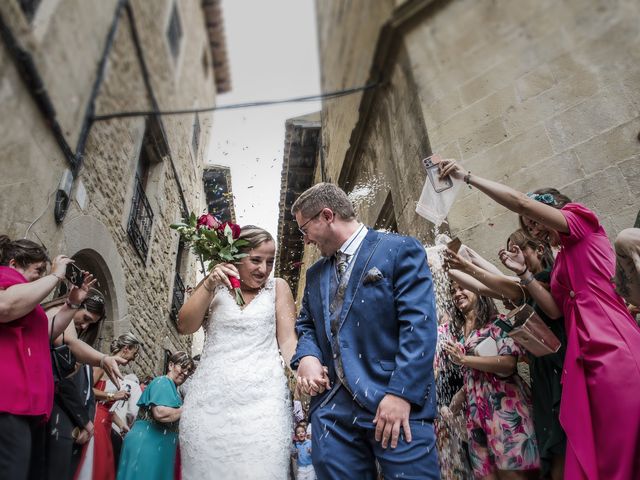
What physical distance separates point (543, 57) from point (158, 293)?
8334mm

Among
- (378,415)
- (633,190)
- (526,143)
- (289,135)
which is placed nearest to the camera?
(378,415)

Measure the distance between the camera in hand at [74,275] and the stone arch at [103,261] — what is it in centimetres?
292

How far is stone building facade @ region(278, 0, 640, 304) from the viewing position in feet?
13.1

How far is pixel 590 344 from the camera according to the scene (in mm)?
2061

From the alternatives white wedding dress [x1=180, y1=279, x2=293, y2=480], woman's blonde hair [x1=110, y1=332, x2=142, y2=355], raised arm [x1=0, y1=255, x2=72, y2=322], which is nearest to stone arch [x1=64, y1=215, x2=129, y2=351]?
woman's blonde hair [x1=110, y1=332, x2=142, y2=355]

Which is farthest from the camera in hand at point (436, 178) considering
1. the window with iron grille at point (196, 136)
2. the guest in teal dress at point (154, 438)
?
the window with iron grille at point (196, 136)

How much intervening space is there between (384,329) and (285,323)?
773 millimetres

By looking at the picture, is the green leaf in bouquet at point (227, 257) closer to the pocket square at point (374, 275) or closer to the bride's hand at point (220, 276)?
the bride's hand at point (220, 276)

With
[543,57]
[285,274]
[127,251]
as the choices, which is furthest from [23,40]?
[285,274]

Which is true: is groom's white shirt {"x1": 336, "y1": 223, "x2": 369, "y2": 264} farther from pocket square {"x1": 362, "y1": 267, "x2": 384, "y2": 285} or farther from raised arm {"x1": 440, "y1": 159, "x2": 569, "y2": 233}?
raised arm {"x1": 440, "y1": 159, "x2": 569, "y2": 233}

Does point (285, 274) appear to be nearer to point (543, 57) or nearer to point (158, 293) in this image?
point (158, 293)

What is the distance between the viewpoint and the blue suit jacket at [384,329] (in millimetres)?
1769

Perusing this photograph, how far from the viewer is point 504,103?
4.70m

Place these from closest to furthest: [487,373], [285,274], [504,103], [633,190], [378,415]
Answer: [378,415] < [487,373] < [633,190] < [504,103] < [285,274]
